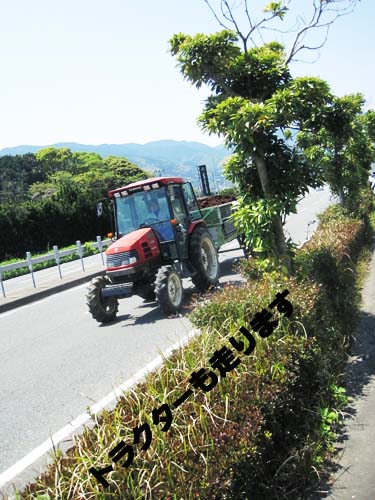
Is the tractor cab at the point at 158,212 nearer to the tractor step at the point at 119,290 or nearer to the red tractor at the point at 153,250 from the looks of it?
the red tractor at the point at 153,250

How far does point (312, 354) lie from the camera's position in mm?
4410

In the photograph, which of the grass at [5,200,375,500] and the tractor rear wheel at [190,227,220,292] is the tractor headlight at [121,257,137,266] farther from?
the grass at [5,200,375,500]

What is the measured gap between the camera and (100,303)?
915 centimetres

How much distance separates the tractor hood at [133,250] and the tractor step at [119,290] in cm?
34

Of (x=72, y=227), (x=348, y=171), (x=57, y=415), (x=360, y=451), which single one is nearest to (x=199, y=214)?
(x=348, y=171)

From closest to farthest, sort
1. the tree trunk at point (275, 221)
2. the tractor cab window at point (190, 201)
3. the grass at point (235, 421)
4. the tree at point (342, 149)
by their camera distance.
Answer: the grass at point (235, 421)
the tree at point (342, 149)
the tree trunk at point (275, 221)
the tractor cab window at point (190, 201)

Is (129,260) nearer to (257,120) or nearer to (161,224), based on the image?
(161,224)

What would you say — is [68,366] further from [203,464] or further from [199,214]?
[199,214]

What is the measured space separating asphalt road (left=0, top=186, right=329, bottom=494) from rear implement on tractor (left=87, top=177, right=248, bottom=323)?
0.50m

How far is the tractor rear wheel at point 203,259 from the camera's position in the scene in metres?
9.90

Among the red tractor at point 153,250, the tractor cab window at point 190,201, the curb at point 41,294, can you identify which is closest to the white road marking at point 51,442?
the red tractor at point 153,250

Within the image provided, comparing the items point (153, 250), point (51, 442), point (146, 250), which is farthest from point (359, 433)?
point (153, 250)

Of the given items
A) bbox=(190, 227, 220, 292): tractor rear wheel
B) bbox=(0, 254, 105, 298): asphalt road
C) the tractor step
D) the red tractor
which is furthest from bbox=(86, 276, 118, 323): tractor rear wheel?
bbox=(0, 254, 105, 298): asphalt road

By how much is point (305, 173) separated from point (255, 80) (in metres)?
1.49
